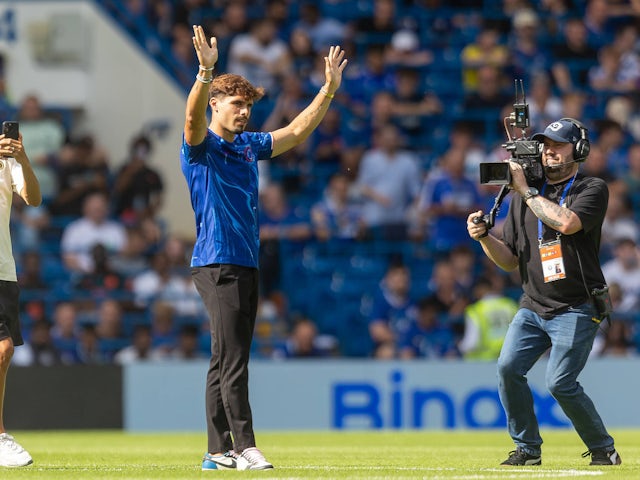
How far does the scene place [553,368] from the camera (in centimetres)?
862

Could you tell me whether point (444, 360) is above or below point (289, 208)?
below

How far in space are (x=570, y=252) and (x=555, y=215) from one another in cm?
32

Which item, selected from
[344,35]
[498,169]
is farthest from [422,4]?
[498,169]

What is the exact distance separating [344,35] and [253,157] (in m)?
12.9

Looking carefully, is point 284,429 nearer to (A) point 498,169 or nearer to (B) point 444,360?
(B) point 444,360

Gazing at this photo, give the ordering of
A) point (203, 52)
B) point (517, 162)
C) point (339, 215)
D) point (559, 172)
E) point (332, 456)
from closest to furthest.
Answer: point (203, 52) → point (517, 162) → point (559, 172) → point (332, 456) → point (339, 215)

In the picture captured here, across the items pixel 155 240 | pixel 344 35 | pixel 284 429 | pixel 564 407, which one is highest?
pixel 344 35

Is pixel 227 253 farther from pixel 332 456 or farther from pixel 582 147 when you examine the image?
pixel 332 456

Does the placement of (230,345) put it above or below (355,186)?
below

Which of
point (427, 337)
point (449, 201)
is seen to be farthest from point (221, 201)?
point (449, 201)

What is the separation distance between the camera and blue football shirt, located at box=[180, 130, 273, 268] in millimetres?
8180

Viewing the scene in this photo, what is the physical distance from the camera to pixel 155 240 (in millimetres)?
18719

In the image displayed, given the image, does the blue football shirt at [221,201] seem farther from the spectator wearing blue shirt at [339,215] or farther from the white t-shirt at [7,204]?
the spectator wearing blue shirt at [339,215]

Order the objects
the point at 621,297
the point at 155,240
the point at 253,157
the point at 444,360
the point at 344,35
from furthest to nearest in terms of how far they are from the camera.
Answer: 1. the point at 344,35
2. the point at 155,240
3. the point at 621,297
4. the point at 444,360
5. the point at 253,157
